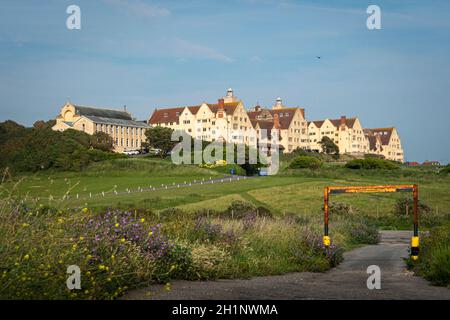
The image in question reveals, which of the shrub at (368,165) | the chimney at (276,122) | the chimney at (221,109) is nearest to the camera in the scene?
the shrub at (368,165)

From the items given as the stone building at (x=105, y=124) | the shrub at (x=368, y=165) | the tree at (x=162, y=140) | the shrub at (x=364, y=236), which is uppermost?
the stone building at (x=105, y=124)

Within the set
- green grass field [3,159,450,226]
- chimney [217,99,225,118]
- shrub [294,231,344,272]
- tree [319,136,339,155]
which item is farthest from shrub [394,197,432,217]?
tree [319,136,339,155]

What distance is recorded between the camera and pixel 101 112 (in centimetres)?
12812

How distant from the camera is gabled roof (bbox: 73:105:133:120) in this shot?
400 feet

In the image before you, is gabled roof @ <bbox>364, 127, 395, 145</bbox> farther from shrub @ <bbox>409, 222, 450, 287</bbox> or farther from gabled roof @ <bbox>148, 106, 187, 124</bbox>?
shrub @ <bbox>409, 222, 450, 287</bbox>

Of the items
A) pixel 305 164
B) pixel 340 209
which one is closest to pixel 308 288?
pixel 340 209

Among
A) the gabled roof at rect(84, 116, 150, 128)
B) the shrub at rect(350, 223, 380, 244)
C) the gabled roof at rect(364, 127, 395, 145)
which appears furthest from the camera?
the gabled roof at rect(364, 127, 395, 145)

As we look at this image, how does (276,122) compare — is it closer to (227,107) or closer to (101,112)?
(227,107)

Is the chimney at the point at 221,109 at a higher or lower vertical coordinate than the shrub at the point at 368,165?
higher

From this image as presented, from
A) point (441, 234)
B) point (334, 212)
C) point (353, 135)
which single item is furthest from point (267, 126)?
point (441, 234)

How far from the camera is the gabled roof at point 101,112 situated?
122m

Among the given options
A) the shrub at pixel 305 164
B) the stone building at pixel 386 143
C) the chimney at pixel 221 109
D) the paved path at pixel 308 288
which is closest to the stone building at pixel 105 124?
the chimney at pixel 221 109

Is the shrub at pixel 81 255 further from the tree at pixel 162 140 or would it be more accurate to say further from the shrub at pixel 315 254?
the tree at pixel 162 140
